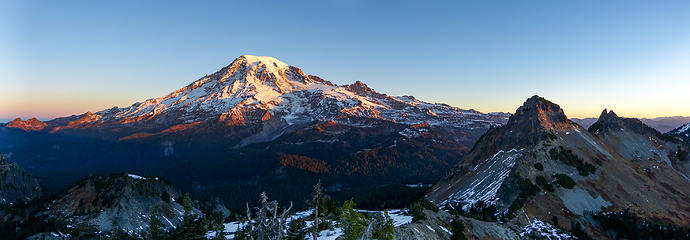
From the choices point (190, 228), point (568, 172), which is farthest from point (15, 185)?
point (568, 172)

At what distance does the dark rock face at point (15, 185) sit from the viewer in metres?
170

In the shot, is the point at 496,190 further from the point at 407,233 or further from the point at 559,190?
the point at 407,233

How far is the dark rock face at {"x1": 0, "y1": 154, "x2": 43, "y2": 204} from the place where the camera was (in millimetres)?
170125

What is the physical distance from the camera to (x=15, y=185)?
593 feet

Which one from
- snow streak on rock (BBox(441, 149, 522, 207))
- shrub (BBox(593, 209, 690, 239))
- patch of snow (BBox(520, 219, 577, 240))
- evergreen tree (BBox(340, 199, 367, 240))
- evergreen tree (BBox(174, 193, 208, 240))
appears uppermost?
evergreen tree (BBox(340, 199, 367, 240))

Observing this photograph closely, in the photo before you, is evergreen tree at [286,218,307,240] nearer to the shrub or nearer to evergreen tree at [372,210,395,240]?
evergreen tree at [372,210,395,240]

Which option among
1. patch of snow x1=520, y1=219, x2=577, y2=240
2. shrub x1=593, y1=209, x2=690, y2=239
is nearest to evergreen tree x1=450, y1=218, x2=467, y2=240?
patch of snow x1=520, y1=219, x2=577, y2=240

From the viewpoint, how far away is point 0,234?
325 ft

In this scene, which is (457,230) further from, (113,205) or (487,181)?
(113,205)

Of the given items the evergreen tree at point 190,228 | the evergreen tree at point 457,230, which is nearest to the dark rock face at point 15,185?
the evergreen tree at point 190,228

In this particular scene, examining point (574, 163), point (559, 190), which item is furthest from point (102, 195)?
point (574, 163)

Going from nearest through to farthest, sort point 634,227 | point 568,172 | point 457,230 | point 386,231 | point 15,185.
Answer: point 386,231 < point 457,230 < point 634,227 < point 568,172 < point 15,185

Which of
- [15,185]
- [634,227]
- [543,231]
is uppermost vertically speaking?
[543,231]

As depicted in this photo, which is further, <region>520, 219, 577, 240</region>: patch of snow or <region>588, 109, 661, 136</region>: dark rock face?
<region>588, 109, 661, 136</region>: dark rock face
